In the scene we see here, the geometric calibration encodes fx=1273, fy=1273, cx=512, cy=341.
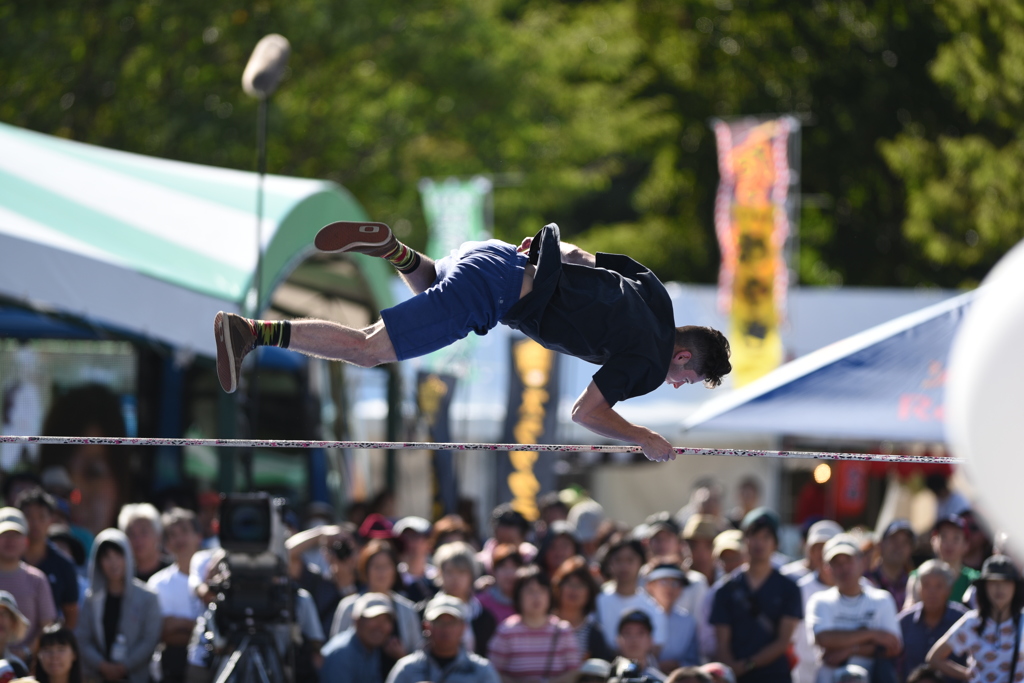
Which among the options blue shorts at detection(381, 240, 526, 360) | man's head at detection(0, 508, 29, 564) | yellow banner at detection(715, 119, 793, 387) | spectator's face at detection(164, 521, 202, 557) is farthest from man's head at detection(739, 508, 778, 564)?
yellow banner at detection(715, 119, 793, 387)

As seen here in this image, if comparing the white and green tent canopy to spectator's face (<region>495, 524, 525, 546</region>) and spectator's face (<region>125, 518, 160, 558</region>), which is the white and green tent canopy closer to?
spectator's face (<region>125, 518, 160, 558</region>)

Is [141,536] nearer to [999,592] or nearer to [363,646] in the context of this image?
[363,646]

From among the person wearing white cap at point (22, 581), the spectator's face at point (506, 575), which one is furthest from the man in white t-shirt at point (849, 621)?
the person wearing white cap at point (22, 581)

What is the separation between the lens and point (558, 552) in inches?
280

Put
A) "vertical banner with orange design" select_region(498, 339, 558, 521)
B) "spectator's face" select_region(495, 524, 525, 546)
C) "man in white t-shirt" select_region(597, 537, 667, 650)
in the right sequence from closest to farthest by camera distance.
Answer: "man in white t-shirt" select_region(597, 537, 667, 650)
"spectator's face" select_region(495, 524, 525, 546)
"vertical banner with orange design" select_region(498, 339, 558, 521)

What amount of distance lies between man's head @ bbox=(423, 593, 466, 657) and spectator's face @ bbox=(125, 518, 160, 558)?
1.75 metres

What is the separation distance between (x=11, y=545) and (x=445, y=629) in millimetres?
2028

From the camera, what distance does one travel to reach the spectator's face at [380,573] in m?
6.17

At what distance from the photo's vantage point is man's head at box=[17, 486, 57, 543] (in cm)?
638

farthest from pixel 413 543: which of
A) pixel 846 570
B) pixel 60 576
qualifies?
pixel 846 570

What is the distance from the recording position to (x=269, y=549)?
556 centimetres

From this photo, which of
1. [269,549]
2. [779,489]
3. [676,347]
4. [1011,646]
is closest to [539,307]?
[676,347]

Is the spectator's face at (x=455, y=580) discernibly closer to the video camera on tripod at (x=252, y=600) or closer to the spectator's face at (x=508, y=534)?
the video camera on tripod at (x=252, y=600)

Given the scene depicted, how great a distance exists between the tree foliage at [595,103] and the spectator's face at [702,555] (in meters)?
9.06
